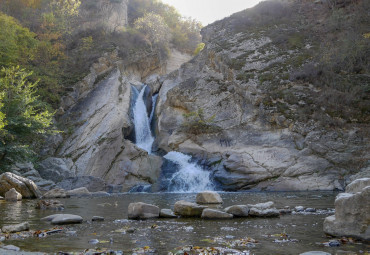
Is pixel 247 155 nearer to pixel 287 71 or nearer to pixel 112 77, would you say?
pixel 287 71

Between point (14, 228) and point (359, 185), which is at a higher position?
point (359, 185)

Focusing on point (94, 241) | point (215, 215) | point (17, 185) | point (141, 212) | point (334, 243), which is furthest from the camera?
point (17, 185)

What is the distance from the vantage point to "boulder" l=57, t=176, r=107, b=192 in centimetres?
2405

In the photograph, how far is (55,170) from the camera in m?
26.0

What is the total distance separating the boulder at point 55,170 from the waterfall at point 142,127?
685 cm

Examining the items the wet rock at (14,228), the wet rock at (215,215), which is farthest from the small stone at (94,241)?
the wet rock at (215,215)

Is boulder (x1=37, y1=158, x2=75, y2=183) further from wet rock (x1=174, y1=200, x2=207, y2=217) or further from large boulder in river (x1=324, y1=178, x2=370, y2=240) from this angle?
large boulder in river (x1=324, y1=178, x2=370, y2=240)

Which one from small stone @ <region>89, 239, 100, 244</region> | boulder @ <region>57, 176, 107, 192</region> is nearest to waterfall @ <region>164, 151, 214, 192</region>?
boulder @ <region>57, 176, 107, 192</region>

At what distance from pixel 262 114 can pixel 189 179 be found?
7990 mm

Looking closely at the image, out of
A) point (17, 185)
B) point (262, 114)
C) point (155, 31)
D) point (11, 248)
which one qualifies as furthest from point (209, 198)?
point (155, 31)

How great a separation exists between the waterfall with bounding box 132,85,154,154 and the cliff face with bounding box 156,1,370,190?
148cm

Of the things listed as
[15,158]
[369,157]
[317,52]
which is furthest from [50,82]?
[369,157]

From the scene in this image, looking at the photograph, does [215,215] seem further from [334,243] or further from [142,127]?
[142,127]

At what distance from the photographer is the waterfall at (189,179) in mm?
23938
